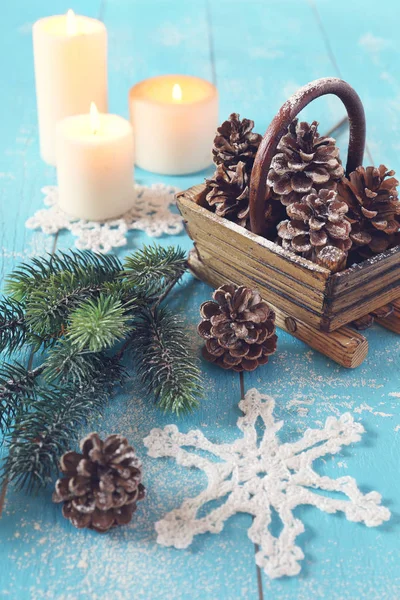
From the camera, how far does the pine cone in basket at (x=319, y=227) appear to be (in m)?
0.65

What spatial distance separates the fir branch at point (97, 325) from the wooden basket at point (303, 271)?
157 millimetres

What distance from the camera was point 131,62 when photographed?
1.39m

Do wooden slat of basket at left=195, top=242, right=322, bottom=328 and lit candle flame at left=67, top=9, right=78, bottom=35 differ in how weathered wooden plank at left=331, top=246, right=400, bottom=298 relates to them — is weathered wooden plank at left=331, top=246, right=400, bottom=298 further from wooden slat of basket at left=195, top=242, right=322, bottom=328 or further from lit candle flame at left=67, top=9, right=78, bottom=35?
lit candle flame at left=67, top=9, right=78, bottom=35

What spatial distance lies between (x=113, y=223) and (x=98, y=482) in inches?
19.8

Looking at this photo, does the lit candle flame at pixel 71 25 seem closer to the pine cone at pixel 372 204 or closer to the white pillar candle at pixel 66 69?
the white pillar candle at pixel 66 69

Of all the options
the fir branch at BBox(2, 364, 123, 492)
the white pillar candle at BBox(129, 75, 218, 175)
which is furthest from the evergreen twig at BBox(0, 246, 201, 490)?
the white pillar candle at BBox(129, 75, 218, 175)

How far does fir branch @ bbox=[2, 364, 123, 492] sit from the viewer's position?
0.55 meters

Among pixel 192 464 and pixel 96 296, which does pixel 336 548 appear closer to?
pixel 192 464

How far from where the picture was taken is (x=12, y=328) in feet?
2.21

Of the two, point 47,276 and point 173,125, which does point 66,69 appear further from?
point 47,276

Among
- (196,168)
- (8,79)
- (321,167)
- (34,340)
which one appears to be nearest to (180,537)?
(34,340)

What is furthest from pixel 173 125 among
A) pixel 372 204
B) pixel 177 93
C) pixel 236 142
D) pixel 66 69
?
pixel 372 204

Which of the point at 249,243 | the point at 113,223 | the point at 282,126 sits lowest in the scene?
the point at 113,223

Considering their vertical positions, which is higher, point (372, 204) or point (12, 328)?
point (372, 204)
